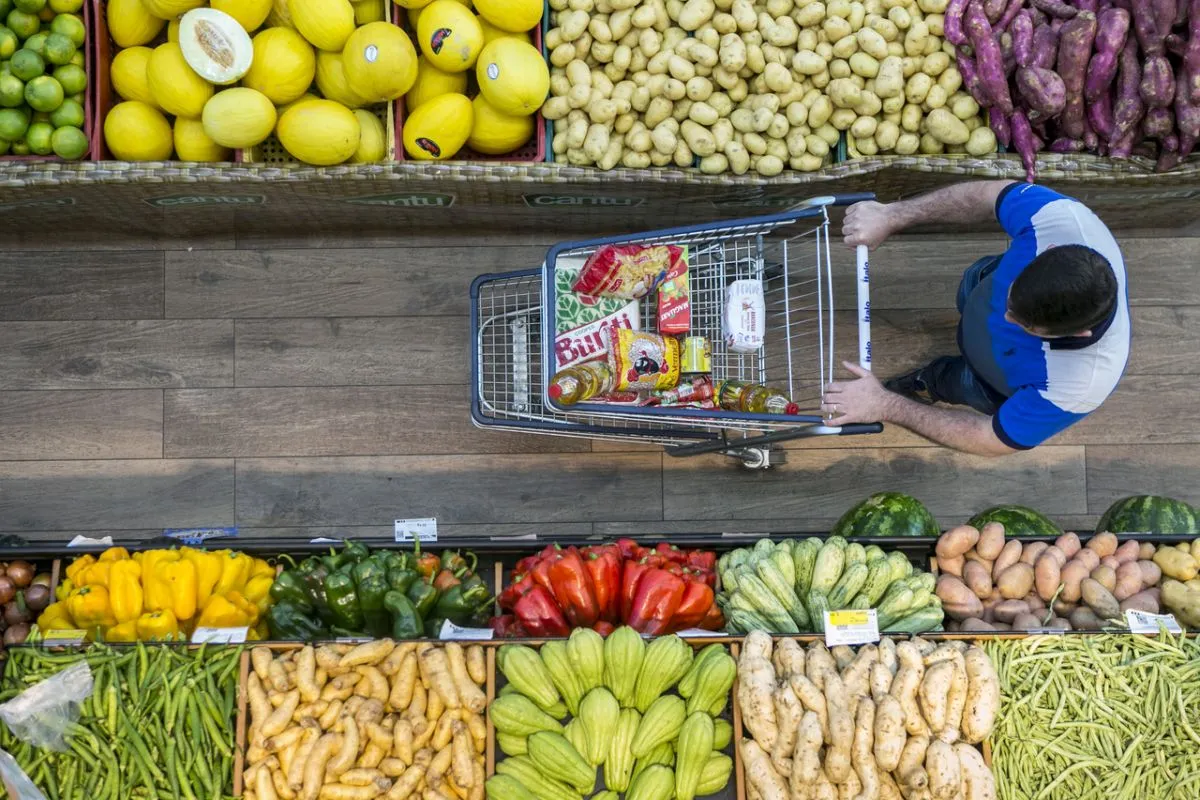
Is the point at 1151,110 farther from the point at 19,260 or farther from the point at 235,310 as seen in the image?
the point at 19,260

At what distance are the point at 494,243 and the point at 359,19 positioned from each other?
980 mm

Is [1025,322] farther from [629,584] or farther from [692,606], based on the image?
[629,584]

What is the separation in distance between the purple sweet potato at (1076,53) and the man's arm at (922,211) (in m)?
0.54

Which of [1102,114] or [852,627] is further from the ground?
[1102,114]

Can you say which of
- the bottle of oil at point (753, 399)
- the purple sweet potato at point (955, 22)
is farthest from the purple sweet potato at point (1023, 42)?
the bottle of oil at point (753, 399)

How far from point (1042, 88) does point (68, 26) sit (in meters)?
3.13

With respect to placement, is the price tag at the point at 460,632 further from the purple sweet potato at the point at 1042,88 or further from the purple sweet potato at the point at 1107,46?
the purple sweet potato at the point at 1107,46

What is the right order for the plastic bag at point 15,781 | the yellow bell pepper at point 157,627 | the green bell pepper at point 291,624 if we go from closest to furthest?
the plastic bag at point 15,781, the yellow bell pepper at point 157,627, the green bell pepper at point 291,624

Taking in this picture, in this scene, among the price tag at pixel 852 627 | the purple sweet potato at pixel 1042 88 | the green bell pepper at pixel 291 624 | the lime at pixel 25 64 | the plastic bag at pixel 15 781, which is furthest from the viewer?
the purple sweet potato at pixel 1042 88

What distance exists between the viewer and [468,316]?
3.71 meters

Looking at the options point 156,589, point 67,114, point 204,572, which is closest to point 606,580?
point 204,572

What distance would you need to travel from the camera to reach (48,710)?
86.5 inches

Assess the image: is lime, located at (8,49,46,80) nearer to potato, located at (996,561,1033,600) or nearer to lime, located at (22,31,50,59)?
lime, located at (22,31,50,59)

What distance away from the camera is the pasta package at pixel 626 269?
2.68 metres
